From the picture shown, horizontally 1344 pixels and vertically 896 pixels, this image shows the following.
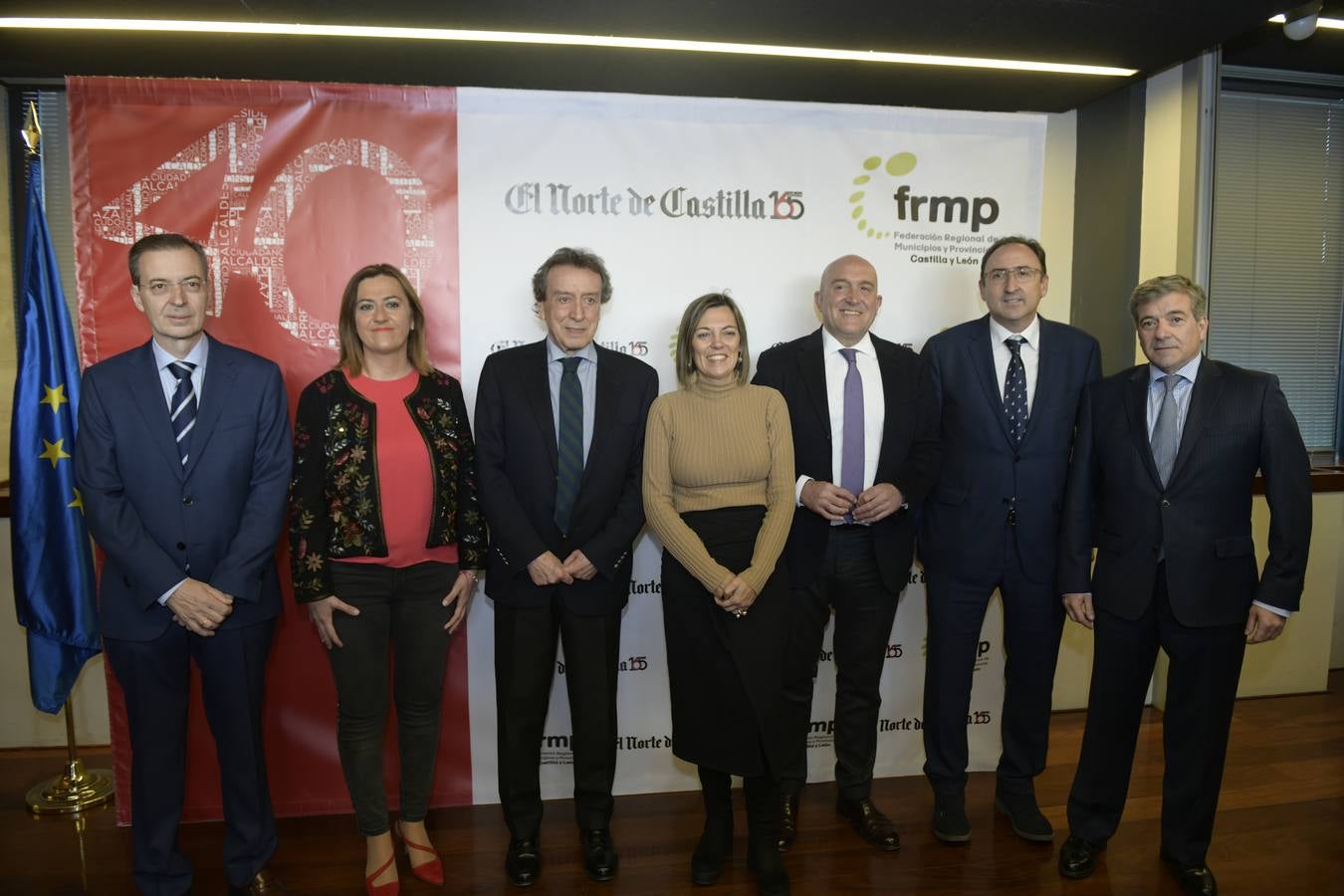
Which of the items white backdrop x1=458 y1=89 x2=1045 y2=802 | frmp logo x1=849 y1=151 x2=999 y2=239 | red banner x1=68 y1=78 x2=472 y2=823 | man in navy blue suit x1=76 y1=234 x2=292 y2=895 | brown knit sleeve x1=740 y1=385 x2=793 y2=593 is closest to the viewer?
man in navy blue suit x1=76 y1=234 x2=292 y2=895

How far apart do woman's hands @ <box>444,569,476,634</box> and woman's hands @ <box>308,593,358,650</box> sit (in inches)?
11.3

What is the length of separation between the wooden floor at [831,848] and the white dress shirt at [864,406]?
1280 mm

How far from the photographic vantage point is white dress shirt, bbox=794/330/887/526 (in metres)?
2.88

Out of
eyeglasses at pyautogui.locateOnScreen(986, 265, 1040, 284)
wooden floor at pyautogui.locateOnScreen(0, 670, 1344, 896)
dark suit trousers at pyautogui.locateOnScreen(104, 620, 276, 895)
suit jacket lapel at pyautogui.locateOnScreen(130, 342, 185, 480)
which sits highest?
eyeglasses at pyautogui.locateOnScreen(986, 265, 1040, 284)

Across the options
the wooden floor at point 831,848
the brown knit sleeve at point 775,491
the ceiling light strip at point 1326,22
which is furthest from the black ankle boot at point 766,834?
the ceiling light strip at point 1326,22

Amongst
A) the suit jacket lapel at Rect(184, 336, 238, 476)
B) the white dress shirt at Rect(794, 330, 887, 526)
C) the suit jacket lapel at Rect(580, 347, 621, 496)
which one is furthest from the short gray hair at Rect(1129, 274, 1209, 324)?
Answer: the suit jacket lapel at Rect(184, 336, 238, 476)

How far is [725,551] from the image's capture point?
2.53 meters

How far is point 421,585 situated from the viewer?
2.62m

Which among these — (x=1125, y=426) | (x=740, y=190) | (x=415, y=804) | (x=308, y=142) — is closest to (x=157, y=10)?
(x=308, y=142)

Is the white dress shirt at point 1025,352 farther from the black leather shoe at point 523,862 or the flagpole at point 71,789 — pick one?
the flagpole at point 71,789

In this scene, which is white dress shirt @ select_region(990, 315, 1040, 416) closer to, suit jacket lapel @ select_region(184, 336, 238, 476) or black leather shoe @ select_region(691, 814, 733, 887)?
black leather shoe @ select_region(691, 814, 733, 887)

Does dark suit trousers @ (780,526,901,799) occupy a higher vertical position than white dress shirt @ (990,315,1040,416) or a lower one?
lower

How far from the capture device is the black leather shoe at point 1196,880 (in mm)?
2570

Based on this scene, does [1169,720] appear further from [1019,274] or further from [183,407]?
[183,407]
